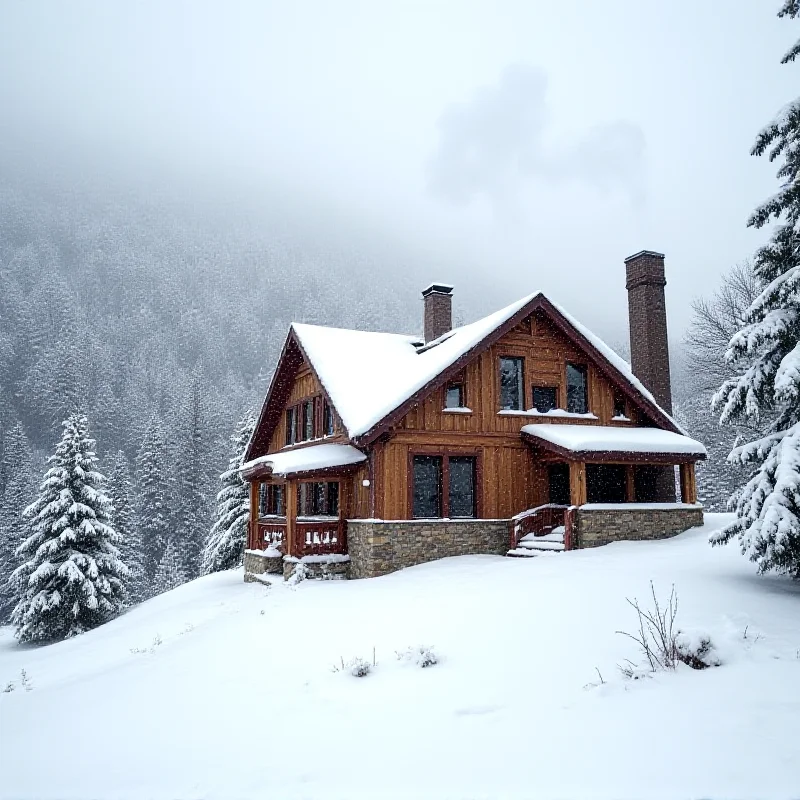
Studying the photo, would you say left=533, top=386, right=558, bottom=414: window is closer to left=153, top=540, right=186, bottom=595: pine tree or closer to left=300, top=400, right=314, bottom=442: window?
left=300, top=400, right=314, bottom=442: window

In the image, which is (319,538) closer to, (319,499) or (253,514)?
(319,499)

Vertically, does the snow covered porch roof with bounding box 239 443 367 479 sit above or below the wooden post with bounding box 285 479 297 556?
above

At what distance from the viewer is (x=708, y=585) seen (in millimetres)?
10578

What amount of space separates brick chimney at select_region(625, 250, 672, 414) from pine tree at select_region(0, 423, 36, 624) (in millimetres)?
28399

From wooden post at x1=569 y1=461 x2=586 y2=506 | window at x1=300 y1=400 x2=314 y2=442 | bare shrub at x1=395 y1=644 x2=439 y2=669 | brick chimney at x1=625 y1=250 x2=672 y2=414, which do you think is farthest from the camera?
window at x1=300 y1=400 x2=314 y2=442

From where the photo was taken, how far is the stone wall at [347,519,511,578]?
1644 centimetres

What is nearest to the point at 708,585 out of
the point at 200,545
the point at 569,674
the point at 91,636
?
the point at 569,674

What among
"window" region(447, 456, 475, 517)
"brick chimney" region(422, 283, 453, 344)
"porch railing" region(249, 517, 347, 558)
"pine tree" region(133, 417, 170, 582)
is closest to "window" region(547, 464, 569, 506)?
"window" region(447, 456, 475, 517)

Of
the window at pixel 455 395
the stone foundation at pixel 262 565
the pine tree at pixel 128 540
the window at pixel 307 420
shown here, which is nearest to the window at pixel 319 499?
the window at pixel 307 420

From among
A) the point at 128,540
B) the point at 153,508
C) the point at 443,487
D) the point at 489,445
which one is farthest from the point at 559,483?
the point at 153,508

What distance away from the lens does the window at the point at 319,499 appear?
2112 centimetres

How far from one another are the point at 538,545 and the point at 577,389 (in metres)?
5.38

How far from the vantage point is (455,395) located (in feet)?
61.1

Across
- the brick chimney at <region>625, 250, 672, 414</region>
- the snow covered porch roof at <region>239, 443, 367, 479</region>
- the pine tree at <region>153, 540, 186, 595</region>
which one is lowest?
the pine tree at <region>153, 540, 186, 595</region>
